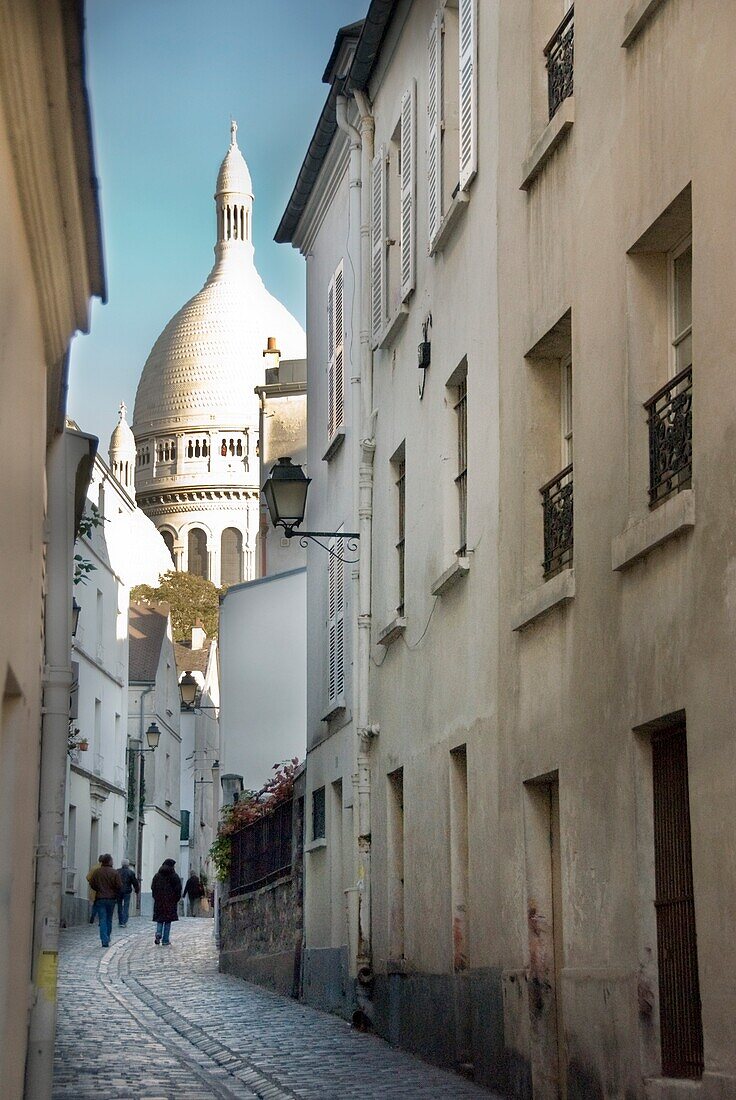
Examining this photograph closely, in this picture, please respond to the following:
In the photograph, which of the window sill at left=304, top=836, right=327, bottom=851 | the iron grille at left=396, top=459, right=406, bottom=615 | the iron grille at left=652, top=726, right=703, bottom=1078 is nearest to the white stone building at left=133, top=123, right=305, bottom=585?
the window sill at left=304, top=836, right=327, bottom=851

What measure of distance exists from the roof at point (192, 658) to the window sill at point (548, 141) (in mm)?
69484

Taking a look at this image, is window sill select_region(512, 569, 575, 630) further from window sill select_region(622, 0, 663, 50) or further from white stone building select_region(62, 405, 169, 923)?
white stone building select_region(62, 405, 169, 923)

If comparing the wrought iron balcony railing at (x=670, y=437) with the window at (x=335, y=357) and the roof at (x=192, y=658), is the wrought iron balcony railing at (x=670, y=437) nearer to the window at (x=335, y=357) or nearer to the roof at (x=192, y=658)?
the window at (x=335, y=357)

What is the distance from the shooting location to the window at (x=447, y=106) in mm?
13312

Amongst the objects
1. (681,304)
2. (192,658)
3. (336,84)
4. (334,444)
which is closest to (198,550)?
(192,658)

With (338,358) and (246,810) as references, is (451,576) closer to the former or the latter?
(338,358)

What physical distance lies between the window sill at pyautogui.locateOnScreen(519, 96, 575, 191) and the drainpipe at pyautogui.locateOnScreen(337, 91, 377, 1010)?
19.0 feet

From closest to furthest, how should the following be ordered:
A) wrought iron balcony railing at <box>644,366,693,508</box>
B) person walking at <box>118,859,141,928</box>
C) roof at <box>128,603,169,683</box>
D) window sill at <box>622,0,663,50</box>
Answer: wrought iron balcony railing at <box>644,366,693,508</box>
window sill at <box>622,0,663,50</box>
person walking at <box>118,859,141,928</box>
roof at <box>128,603,169,683</box>

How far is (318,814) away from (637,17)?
38.7ft

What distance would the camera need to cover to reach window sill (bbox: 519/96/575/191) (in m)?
10.3

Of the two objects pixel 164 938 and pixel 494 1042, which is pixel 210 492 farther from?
pixel 494 1042

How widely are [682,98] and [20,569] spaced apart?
3.55m

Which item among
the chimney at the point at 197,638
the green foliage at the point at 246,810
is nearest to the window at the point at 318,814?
the green foliage at the point at 246,810

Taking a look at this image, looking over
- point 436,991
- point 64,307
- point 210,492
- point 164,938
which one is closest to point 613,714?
point 64,307
